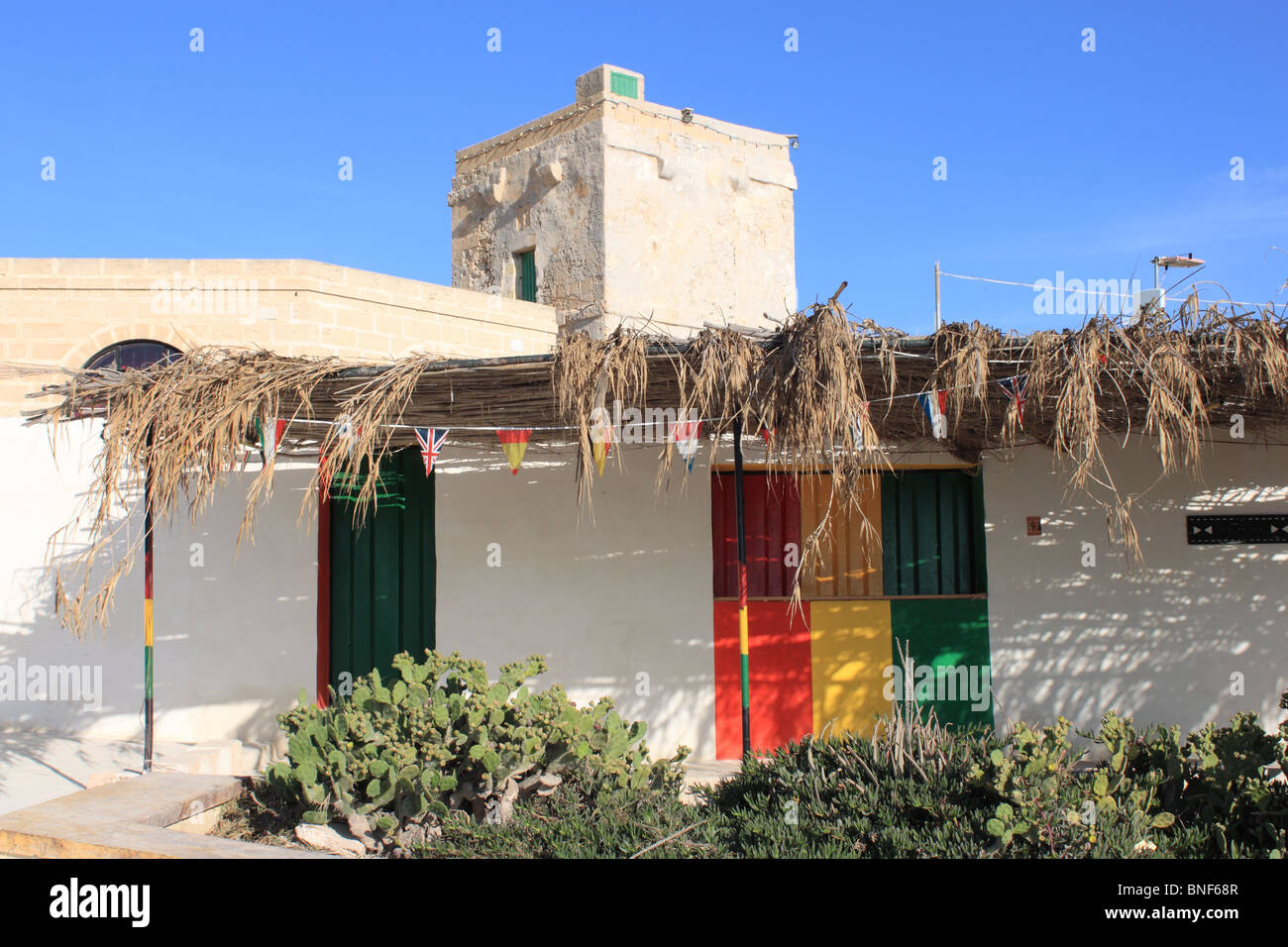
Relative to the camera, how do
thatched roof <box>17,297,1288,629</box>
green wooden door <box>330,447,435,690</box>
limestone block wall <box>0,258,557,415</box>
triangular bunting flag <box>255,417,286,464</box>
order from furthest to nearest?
1. limestone block wall <box>0,258,557,415</box>
2. green wooden door <box>330,447,435,690</box>
3. triangular bunting flag <box>255,417,286,464</box>
4. thatched roof <box>17,297,1288,629</box>

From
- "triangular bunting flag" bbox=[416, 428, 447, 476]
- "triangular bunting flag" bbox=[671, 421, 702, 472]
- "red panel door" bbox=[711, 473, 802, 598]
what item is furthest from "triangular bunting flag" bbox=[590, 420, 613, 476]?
"red panel door" bbox=[711, 473, 802, 598]

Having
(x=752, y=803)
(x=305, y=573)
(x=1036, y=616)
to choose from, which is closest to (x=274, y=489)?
(x=305, y=573)

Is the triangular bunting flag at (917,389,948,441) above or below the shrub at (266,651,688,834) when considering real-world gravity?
above

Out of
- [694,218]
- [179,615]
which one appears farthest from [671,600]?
[694,218]

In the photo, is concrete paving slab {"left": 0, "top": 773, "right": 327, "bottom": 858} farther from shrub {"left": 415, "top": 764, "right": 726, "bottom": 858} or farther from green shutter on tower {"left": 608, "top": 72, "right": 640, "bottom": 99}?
green shutter on tower {"left": 608, "top": 72, "right": 640, "bottom": 99}

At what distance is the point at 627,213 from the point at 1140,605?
54.1 feet

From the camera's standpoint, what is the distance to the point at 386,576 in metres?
8.17

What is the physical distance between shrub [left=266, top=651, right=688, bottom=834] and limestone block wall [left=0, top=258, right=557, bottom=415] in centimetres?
630

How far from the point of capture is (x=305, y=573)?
8211 millimetres

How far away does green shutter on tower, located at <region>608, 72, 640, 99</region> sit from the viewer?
2220 centimetres

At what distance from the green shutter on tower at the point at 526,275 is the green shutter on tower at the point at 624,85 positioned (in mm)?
3896

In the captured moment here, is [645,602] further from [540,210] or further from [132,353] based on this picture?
[540,210]

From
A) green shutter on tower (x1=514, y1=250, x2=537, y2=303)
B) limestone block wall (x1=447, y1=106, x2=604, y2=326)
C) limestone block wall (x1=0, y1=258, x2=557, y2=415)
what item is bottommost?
limestone block wall (x1=0, y1=258, x2=557, y2=415)

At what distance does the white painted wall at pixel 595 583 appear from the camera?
25.0ft
